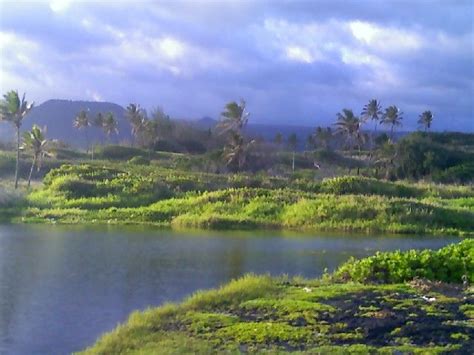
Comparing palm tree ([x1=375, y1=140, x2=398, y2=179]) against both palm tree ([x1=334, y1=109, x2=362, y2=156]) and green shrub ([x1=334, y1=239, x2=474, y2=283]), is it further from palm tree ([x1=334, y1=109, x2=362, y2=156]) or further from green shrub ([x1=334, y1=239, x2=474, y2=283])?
green shrub ([x1=334, y1=239, x2=474, y2=283])

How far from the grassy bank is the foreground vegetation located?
23621mm

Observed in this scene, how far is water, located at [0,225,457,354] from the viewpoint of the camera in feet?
57.2

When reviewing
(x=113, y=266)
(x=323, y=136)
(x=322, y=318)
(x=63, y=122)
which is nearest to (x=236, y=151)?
(x=323, y=136)

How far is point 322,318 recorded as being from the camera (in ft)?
51.5

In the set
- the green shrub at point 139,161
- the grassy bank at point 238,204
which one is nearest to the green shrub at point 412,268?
the grassy bank at point 238,204

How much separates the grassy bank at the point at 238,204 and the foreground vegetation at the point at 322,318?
23.6m

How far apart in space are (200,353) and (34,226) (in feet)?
103

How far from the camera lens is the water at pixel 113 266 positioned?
687 inches

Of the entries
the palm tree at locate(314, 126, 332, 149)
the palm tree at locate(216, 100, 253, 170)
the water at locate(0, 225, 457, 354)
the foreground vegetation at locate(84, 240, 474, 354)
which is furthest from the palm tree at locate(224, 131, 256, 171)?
the foreground vegetation at locate(84, 240, 474, 354)

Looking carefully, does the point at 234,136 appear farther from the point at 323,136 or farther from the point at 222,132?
the point at 323,136

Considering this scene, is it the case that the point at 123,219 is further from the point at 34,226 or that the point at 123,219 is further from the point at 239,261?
the point at 239,261

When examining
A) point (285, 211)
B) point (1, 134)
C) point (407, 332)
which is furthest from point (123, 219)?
point (1, 134)

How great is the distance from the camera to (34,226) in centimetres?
4266

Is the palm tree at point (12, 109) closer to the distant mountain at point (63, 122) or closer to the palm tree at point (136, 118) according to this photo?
the palm tree at point (136, 118)
